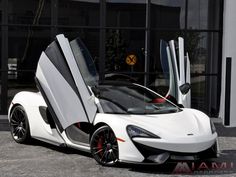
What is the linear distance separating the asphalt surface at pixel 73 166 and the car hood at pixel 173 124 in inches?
19.6

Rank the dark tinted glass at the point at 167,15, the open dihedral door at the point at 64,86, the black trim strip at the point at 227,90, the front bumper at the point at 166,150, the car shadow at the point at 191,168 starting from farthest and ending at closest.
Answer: the dark tinted glass at the point at 167,15, the black trim strip at the point at 227,90, the open dihedral door at the point at 64,86, the car shadow at the point at 191,168, the front bumper at the point at 166,150

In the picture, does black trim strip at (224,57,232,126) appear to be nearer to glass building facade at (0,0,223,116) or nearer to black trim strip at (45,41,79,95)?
glass building facade at (0,0,223,116)

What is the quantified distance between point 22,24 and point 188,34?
16.4 ft

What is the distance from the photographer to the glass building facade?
44.4 feet

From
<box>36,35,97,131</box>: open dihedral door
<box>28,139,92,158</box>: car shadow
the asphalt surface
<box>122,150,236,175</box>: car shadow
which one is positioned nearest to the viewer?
the asphalt surface

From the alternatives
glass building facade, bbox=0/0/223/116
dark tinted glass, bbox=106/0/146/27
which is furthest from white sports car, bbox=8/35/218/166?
dark tinted glass, bbox=106/0/146/27

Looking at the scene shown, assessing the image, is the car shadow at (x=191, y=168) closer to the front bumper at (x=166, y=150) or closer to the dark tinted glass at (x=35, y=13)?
the front bumper at (x=166, y=150)

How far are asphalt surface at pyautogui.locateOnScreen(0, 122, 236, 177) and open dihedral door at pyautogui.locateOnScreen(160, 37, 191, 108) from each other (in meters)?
1.27

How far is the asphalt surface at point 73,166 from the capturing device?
6.36 m

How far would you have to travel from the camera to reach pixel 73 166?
266 inches

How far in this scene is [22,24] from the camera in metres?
13.6

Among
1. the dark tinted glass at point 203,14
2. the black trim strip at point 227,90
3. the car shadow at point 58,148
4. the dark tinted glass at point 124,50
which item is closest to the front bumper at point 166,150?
the car shadow at point 58,148

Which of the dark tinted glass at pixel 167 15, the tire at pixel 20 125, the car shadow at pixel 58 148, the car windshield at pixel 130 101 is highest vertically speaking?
the dark tinted glass at pixel 167 15

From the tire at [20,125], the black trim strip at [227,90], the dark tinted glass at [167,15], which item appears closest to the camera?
the tire at [20,125]
